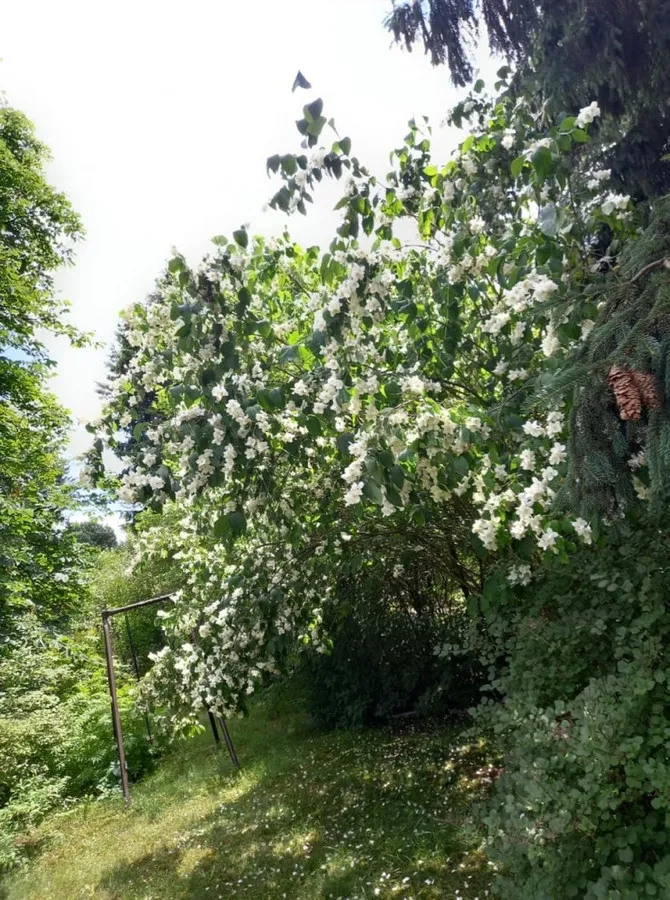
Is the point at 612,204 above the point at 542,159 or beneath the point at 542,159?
beneath

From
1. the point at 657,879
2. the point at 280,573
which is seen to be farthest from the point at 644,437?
the point at 280,573

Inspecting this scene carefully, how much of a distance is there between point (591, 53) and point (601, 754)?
141 inches

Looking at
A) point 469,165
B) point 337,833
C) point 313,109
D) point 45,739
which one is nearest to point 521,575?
point 469,165

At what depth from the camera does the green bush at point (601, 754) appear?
2137 millimetres

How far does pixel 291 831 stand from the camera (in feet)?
14.9

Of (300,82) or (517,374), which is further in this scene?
(517,374)

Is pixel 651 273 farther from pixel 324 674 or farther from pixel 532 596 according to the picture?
pixel 324 674

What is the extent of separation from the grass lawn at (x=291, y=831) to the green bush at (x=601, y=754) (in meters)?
0.35

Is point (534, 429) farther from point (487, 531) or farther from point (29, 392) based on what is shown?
point (29, 392)

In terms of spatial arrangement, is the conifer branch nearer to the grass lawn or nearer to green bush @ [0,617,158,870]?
the grass lawn

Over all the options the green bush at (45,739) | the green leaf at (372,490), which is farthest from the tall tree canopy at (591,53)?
the green bush at (45,739)

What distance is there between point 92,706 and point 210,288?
8327mm

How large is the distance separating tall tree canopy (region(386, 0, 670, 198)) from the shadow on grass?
389 centimetres

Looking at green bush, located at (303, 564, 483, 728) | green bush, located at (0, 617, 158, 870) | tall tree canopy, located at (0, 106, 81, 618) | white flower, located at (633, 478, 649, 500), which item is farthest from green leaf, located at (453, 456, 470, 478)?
tall tree canopy, located at (0, 106, 81, 618)
